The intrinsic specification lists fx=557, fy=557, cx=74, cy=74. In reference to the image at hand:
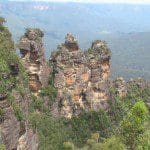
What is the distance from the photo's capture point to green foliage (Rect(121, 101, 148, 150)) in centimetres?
3619

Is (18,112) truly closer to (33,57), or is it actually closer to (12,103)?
(12,103)

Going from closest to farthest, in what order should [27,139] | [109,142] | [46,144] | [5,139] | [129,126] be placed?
[129,126] < [5,139] < [109,142] < [27,139] < [46,144]

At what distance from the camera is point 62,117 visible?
6719 centimetres

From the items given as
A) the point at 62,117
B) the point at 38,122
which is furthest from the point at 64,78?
the point at 38,122

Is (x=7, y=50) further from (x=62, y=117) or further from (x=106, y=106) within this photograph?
(x=106, y=106)

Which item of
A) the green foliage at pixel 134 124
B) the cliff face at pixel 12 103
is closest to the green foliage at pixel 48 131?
the cliff face at pixel 12 103

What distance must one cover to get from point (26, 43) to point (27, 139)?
17874 mm

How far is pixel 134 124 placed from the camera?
3628 cm

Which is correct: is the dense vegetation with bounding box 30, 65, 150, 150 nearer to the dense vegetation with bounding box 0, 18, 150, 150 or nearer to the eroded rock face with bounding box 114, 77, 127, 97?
the dense vegetation with bounding box 0, 18, 150, 150

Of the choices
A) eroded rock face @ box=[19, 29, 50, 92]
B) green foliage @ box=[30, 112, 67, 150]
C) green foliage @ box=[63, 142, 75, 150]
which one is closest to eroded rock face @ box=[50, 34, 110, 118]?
eroded rock face @ box=[19, 29, 50, 92]

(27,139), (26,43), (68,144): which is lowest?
(68,144)

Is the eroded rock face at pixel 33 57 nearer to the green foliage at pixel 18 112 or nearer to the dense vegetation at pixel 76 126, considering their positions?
the dense vegetation at pixel 76 126

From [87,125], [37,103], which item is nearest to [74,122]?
[87,125]

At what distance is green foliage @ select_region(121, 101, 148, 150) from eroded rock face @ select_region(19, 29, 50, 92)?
96.0 feet
